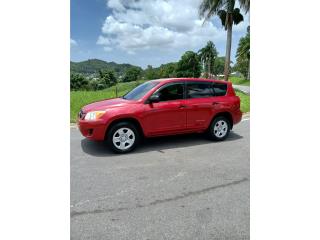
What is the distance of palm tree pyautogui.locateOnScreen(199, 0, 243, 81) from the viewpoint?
54.3 ft

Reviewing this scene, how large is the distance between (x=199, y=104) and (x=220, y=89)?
2.75 feet

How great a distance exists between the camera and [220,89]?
19.1ft

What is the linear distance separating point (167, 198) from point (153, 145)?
233cm

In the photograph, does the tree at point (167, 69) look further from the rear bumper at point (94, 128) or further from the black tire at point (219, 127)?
the rear bumper at point (94, 128)

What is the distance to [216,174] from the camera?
3693 mm

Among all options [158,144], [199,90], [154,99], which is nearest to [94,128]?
[154,99]

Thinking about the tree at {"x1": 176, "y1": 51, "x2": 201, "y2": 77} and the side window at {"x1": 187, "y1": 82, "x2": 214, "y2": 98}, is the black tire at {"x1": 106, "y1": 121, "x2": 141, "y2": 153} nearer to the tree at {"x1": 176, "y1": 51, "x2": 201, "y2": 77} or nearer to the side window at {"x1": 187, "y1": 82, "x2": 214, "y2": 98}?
the side window at {"x1": 187, "y1": 82, "x2": 214, "y2": 98}

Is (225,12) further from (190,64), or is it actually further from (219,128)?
(190,64)

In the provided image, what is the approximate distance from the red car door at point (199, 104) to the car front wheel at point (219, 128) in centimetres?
18

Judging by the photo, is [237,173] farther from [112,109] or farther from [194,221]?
[112,109]

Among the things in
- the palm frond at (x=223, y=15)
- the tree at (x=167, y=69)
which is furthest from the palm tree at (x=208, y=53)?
the palm frond at (x=223, y=15)

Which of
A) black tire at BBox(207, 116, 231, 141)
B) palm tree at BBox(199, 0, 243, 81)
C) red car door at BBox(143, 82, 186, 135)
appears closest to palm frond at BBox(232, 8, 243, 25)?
palm tree at BBox(199, 0, 243, 81)

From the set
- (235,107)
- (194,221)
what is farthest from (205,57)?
(194,221)

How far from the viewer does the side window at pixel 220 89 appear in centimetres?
574
